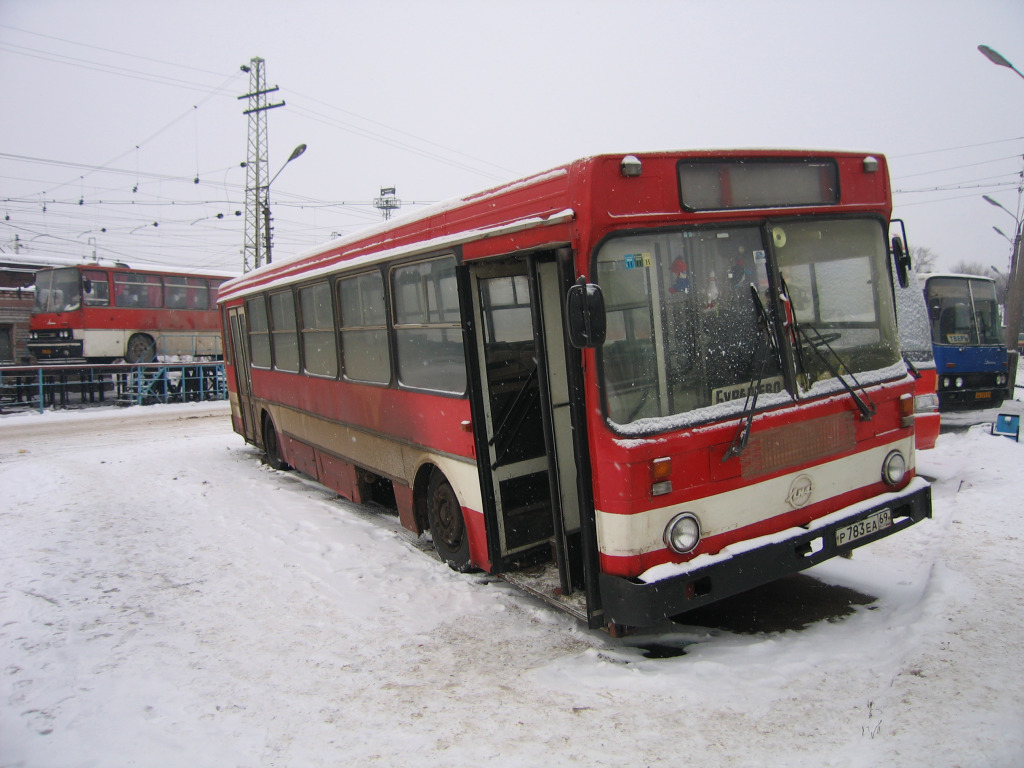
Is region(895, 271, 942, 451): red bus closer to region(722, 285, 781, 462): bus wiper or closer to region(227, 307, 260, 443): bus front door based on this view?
region(722, 285, 781, 462): bus wiper

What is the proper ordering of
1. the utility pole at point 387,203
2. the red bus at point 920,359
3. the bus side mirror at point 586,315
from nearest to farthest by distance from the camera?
the bus side mirror at point 586,315
the red bus at point 920,359
the utility pole at point 387,203

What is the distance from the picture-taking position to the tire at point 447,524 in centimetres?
541

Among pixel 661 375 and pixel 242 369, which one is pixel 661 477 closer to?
pixel 661 375

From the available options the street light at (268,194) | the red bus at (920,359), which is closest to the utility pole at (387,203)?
the street light at (268,194)

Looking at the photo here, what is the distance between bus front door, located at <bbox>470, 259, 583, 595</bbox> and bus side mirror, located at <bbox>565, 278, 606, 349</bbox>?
0.92m

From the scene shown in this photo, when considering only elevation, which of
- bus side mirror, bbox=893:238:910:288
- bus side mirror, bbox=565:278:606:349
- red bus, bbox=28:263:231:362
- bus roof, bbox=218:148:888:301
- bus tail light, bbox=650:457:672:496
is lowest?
bus tail light, bbox=650:457:672:496

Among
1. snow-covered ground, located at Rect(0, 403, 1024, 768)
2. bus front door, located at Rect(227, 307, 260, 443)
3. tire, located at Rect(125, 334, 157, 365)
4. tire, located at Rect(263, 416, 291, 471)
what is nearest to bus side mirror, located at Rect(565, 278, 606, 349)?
snow-covered ground, located at Rect(0, 403, 1024, 768)

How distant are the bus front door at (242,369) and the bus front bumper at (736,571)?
27.8 feet

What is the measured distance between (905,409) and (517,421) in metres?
2.57

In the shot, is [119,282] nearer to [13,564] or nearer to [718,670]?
[13,564]

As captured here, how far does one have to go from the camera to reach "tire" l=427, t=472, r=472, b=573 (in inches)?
213

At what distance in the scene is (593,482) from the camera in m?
3.89

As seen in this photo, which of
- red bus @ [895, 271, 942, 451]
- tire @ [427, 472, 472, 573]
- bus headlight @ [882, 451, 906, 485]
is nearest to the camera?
bus headlight @ [882, 451, 906, 485]

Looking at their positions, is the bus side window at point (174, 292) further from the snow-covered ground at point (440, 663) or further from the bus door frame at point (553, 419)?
the bus door frame at point (553, 419)
